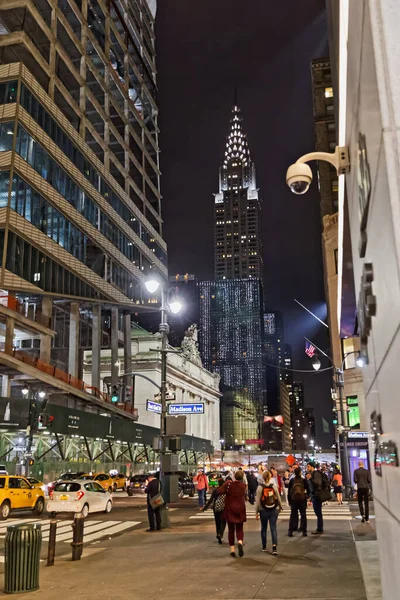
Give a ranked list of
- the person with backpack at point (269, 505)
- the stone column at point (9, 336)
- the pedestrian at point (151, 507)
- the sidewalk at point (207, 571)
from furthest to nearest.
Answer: the stone column at point (9, 336) → the pedestrian at point (151, 507) → the person with backpack at point (269, 505) → the sidewalk at point (207, 571)

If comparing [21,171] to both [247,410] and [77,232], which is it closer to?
[77,232]

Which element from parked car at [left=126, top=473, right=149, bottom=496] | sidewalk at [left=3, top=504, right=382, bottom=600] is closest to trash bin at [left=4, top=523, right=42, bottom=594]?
sidewalk at [left=3, top=504, right=382, bottom=600]

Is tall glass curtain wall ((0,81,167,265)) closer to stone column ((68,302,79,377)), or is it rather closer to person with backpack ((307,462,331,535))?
stone column ((68,302,79,377))

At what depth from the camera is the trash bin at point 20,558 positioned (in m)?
9.15

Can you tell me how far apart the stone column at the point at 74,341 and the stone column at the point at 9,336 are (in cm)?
1188

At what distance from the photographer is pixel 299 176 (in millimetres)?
7332

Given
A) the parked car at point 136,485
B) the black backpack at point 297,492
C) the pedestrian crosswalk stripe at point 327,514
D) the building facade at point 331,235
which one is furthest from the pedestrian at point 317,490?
the parked car at point 136,485

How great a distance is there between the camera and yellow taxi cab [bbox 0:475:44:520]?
A: 23.3 meters

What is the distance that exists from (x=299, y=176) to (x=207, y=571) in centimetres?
777

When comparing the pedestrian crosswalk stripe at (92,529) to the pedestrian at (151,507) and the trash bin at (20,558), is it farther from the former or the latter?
the trash bin at (20,558)

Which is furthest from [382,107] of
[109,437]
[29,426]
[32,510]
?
[109,437]

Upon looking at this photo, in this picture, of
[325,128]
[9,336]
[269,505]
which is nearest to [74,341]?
[9,336]

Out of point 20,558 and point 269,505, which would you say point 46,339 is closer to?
point 269,505

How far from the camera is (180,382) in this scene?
3666 inches
